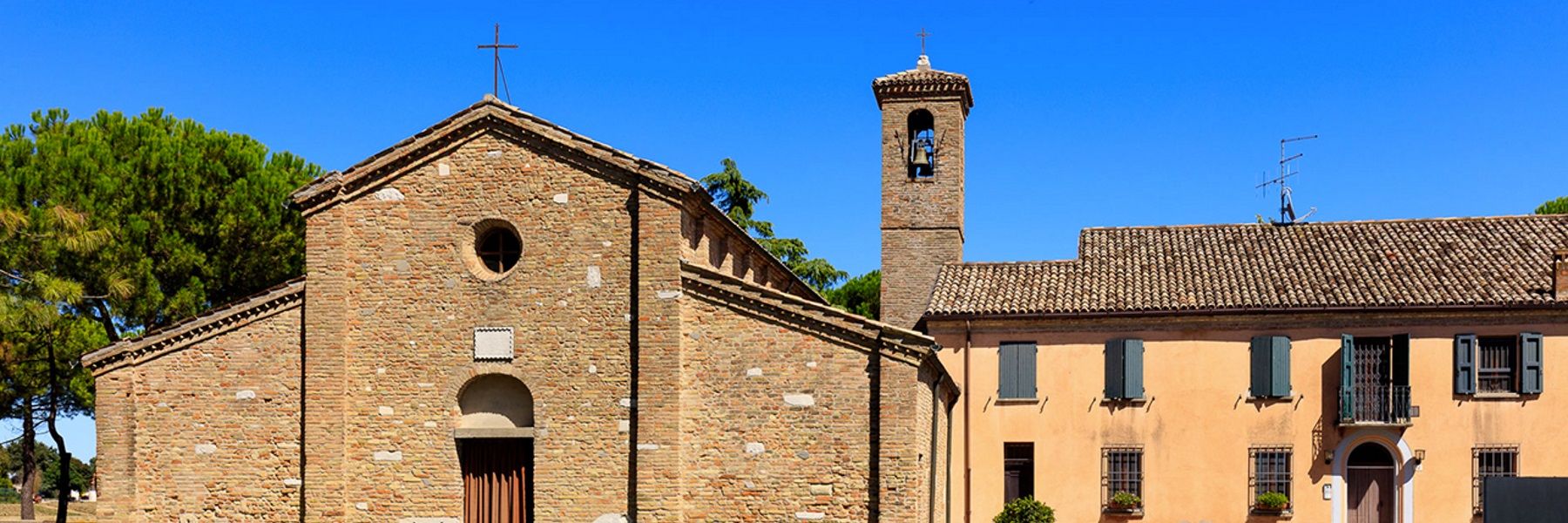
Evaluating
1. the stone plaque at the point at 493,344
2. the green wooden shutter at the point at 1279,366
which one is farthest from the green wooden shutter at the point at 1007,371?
the stone plaque at the point at 493,344

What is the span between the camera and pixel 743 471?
1789 cm

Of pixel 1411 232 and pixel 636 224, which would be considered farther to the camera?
pixel 1411 232

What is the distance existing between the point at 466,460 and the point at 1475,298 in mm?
17352

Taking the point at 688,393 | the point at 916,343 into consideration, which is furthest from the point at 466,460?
the point at 916,343

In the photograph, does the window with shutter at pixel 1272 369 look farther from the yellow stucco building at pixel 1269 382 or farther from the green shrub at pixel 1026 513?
the green shrub at pixel 1026 513

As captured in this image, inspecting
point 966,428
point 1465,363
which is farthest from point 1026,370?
point 1465,363

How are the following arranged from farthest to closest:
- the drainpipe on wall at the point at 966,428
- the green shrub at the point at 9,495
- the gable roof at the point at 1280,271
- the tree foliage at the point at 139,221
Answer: the green shrub at the point at 9,495 → the tree foliage at the point at 139,221 → the drainpipe on wall at the point at 966,428 → the gable roof at the point at 1280,271

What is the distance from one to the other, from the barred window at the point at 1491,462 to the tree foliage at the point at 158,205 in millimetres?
22950

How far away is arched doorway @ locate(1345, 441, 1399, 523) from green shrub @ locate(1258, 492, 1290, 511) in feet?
4.02

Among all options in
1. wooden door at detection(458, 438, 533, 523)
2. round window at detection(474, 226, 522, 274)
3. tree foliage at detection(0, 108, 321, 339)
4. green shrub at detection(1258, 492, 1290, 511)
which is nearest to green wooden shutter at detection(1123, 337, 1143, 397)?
green shrub at detection(1258, 492, 1290, 511)

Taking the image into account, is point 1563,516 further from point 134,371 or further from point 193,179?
point 193,179

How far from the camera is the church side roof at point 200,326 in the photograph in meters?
18.8

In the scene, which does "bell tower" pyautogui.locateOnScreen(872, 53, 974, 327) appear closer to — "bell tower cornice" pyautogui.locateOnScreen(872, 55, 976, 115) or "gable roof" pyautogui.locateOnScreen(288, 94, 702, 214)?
"bell tower cornice" pyautogui.locateOnScreen(872, 55, 976, 115)

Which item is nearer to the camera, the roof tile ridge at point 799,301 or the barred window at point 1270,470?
the roof tile ridge at point 799,301
